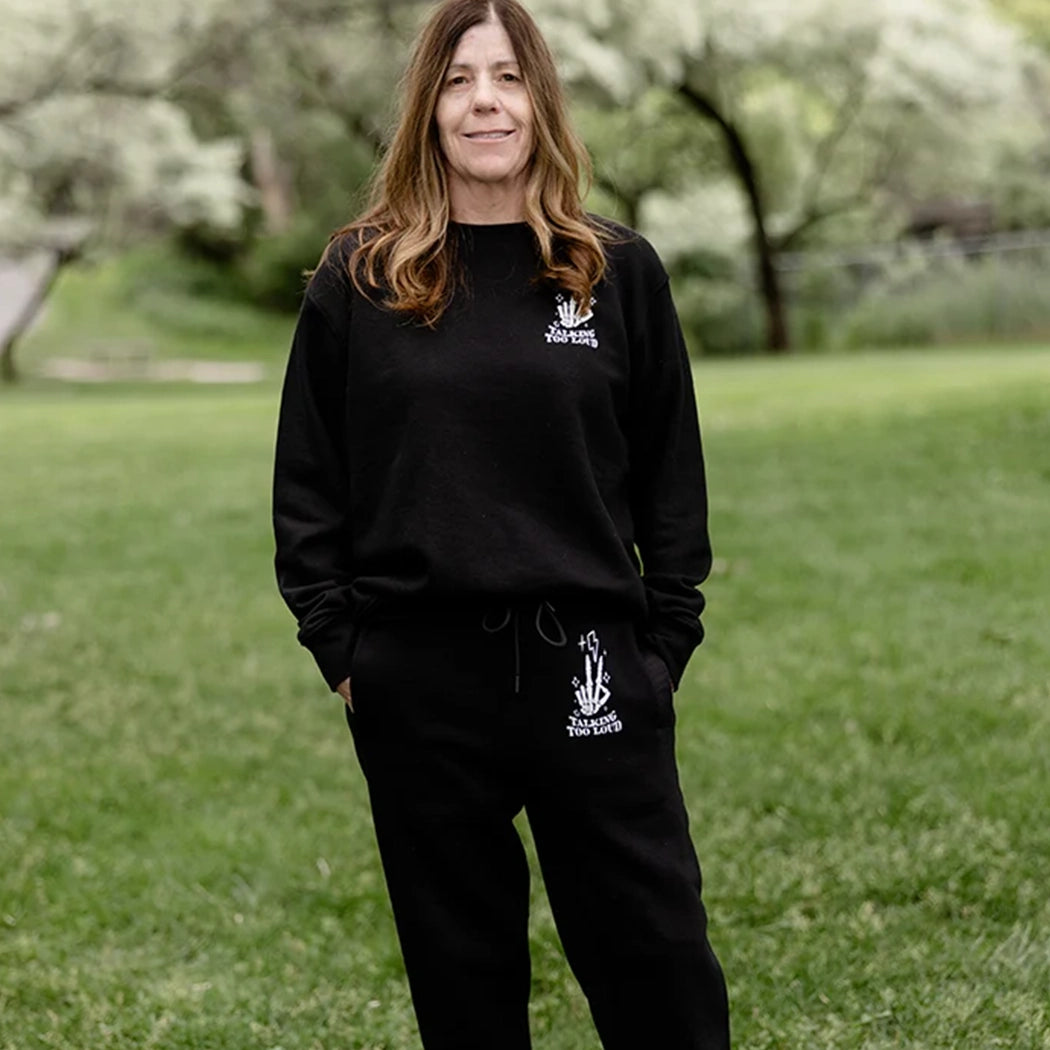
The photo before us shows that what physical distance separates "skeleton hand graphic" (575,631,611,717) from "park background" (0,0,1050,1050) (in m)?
1.05

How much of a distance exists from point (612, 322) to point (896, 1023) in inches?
70.9

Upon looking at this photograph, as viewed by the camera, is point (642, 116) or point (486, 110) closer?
point (486, 110)

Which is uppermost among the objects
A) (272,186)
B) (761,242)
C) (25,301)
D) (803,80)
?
(803,80)

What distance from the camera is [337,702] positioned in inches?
236

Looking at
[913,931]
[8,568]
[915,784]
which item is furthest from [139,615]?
[913,931]

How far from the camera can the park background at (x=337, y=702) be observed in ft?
12.1

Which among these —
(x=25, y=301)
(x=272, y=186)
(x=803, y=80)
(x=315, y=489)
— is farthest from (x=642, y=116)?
(x=315, y=489)

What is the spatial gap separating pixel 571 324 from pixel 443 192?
0.31 meters

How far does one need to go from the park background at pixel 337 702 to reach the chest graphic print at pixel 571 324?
602 mm

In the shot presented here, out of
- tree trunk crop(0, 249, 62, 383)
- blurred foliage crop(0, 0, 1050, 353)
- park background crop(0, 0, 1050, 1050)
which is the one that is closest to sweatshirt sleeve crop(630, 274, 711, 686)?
park background crop(0, 0, 1050, 1050)

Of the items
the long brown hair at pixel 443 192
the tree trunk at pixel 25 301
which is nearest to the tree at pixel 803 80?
the tree trunk at pixel 25 301

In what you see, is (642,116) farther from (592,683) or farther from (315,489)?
(592,683)

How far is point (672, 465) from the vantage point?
8.60ft

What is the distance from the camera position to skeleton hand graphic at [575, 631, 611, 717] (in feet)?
8.15
